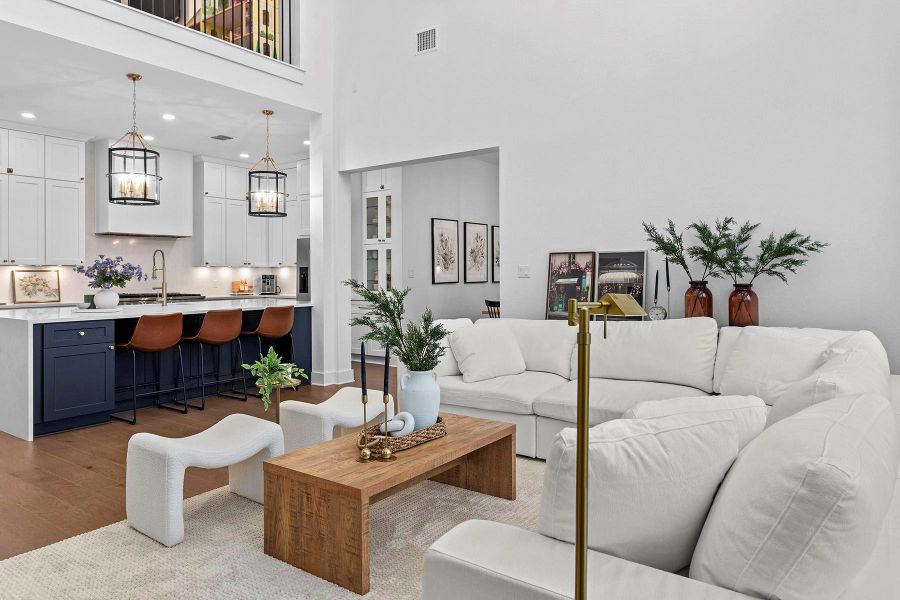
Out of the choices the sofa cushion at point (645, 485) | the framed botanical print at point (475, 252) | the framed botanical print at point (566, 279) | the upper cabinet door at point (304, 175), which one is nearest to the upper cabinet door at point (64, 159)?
the upper cabinet door at point (304, 175)

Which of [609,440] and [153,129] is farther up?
[153,129]

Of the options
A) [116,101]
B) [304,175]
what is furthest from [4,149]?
[304,175]

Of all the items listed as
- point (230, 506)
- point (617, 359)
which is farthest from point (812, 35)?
point (230, 506)

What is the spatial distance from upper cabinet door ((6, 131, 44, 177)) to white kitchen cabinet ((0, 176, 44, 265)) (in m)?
0.08

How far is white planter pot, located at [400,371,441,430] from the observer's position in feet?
9.04

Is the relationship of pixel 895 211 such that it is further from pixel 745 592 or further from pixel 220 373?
pixel 220 373

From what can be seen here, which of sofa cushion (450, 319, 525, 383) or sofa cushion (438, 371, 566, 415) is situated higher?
sofa cushion (450, 319, 525, 383)

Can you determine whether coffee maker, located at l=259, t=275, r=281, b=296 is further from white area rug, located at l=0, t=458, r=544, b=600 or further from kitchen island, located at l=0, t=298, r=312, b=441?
white area rug, located at l=0, t=458, r=544, b=600

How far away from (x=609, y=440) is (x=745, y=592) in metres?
0.37

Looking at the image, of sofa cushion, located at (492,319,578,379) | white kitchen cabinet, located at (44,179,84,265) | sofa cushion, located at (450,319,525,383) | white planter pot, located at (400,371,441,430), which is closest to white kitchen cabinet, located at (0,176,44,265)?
white kitchen cabinet, located at (44,179,84,265)

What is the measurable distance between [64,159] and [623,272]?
22.8 feet

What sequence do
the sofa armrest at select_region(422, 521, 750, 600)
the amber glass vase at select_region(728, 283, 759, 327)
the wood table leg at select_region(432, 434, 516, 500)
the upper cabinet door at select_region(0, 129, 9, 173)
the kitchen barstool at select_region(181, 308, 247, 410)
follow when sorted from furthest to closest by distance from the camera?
the upper cabinet door at select_region(0, 129, 9, 173), the kitchen barstool at select_region(181, 308, 247, 410), the amber glass vase at select_region(728, 283, 759, 327), the wood table leg at select_region(432, 434, 516, 500), the sofa armrest at select_region(422, 521, 750, 600)

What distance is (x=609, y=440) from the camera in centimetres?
129

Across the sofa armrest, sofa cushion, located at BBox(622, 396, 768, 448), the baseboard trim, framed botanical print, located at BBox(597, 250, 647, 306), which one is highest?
framed botanical print, located at BBox(597, 250, 647, 306)
